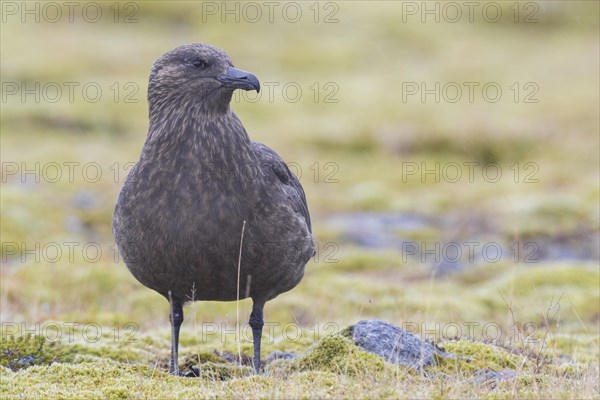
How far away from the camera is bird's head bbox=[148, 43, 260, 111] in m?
7.21

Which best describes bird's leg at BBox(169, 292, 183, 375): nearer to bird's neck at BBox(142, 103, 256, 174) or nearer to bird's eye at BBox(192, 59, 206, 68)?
bird's neck at BBox(142, 103, 256, 174)

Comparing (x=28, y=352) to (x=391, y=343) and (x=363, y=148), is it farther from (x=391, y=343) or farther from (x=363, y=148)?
(x=363, y=148)

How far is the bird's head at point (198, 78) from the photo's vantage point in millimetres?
7215

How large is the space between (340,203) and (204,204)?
1336cm

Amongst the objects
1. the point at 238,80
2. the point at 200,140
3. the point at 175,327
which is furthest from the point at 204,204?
the point at 175,327

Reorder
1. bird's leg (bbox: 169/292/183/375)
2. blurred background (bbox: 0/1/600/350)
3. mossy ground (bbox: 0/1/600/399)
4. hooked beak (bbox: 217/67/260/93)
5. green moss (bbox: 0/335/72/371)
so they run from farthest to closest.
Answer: blurred background (bbox: 0/1/600/350)
green moss (bbox: 0/335/72/371)
bird's leg (bbox: 169/292/183/375)
hooked beak (bbox: 217/67/260/93)
mossy ground (bbox: 0/1/600/399)

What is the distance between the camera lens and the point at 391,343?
7184 millimetres

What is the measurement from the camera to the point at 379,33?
42312 mm

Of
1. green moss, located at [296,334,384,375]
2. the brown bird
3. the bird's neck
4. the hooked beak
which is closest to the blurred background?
the brown bird

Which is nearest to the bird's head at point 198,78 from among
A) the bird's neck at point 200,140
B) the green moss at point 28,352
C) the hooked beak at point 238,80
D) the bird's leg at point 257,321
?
the hooked beak at point 238,80

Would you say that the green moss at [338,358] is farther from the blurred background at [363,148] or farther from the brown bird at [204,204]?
the blurred background at [363,148]

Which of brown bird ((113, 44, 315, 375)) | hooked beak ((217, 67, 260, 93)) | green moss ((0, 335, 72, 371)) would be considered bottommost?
green moss ((0, 335, 72, 371))

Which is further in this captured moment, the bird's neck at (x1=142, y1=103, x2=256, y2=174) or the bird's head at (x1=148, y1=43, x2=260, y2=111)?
the bird's head at (x1=148, y1=43, x2=260, y2=111)

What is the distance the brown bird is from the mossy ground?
733 mm
